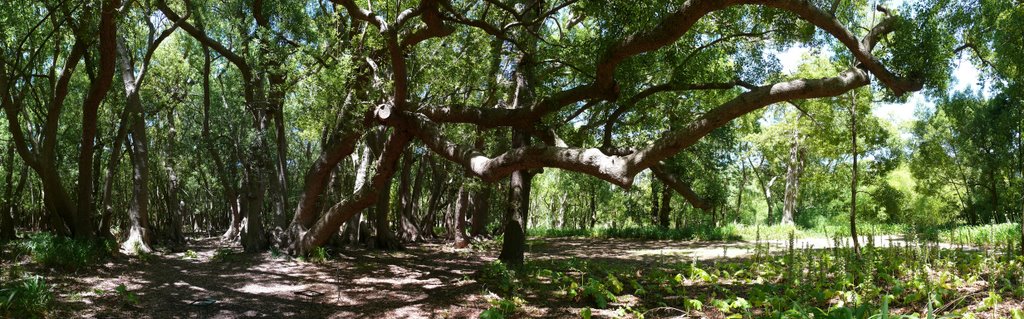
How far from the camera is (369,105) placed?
9.07 meters

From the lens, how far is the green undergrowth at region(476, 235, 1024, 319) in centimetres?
455

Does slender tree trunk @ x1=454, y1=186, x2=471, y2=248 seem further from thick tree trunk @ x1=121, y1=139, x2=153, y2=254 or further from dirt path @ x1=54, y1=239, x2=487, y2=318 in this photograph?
thick tree trunk @ x1=121, y1=139, x2=153, y2=254

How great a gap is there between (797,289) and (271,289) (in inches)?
244

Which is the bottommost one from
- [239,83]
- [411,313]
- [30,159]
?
[411,313]

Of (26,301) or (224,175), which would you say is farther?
(224,175)

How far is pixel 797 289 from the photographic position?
209 inches

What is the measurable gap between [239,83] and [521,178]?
42.2 ft

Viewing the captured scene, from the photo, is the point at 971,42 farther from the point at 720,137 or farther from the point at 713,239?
the point at 713,239

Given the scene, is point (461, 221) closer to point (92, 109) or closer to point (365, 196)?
point (365, 196)

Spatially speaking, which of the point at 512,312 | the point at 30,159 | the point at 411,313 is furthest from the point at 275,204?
the point at 512,312

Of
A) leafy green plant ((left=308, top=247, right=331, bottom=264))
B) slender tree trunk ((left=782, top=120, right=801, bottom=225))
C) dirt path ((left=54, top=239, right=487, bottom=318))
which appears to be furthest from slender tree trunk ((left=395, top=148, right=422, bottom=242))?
slender tree trunk ((left=782, top=120, right=801, bottom=225))

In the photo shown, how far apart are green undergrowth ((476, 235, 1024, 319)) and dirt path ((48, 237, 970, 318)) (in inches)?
17.7

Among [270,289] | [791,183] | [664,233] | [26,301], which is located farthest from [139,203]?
[791,183]

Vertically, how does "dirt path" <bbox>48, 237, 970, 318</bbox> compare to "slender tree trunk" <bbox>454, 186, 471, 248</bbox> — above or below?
below
